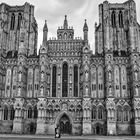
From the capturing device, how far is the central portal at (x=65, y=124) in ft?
217

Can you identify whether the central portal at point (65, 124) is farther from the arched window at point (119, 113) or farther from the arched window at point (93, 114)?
the arched window at point (119, 113)

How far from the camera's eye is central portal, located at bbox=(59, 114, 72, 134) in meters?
66.1

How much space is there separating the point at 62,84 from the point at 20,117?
14.5m

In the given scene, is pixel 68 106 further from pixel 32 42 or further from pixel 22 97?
pixel 32 42

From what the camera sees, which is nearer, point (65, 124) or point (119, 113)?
point (119, 113)

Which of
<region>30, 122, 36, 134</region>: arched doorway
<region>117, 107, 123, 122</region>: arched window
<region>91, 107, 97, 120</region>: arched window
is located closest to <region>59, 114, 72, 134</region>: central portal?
<region>91, 107, 97, 120</region>: arched window

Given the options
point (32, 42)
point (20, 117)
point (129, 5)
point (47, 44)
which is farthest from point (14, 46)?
point (129, 5)

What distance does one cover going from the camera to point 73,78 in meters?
69.3

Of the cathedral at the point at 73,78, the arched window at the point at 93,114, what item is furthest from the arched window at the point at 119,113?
the arched window at the point at 93,114

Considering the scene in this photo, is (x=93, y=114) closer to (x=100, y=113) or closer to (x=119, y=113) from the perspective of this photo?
(x=100, y=113)

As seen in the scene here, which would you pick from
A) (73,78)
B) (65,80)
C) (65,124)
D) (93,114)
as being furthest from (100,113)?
(65,80)

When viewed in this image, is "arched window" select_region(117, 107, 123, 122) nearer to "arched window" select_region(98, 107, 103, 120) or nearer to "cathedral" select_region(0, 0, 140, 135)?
"cathedral" select_region(0, 0, 140, 135)

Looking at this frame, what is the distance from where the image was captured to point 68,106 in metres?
66.2

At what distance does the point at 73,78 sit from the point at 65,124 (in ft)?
42.2
